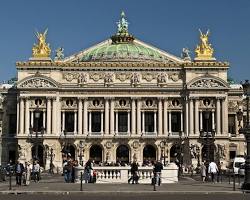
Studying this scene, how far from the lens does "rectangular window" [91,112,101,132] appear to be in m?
110

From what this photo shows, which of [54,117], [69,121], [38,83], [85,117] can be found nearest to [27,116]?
[54,117]

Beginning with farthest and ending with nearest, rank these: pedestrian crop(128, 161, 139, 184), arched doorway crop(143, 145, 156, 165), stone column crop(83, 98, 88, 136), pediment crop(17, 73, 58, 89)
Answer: arched doorway crop(143, 145, 156, 165)
stone column crop(83, 98, 88, 136)
pediment crop(17, 73, 58, 89)
pedestrian crop(128, 161, 139, 184)

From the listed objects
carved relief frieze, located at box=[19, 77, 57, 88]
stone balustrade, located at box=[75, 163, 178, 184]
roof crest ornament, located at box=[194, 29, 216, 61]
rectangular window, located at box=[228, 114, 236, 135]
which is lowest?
stone balustrade, located at box=[75, 163, 178, 184]

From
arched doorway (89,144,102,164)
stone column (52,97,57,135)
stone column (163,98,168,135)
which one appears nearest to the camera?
stone column (52,97,57,135)

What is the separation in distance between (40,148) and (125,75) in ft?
65.8

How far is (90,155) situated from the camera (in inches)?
4301

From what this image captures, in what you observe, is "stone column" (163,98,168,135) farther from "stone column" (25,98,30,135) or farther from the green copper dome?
"stone column" (25,98,30,135)

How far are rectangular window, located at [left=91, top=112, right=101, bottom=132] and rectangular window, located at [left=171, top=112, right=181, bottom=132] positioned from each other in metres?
13.2

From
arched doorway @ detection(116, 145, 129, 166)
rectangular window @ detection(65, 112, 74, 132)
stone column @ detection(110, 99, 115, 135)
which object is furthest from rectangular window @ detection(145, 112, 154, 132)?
rectangular window @ detection(65, 112, 74, 132)

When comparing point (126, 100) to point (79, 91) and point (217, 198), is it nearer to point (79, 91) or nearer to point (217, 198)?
point (79, 91)

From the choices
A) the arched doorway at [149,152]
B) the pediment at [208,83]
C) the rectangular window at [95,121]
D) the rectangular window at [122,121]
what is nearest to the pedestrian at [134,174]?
the arched doorway at [149,152]

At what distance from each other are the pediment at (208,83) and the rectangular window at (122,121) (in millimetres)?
12583

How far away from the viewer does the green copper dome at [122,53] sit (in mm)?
121656

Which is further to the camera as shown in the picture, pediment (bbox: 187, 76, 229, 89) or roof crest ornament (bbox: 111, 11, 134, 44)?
roof crest ornament (bbox: 111, 11, 134, 44)
